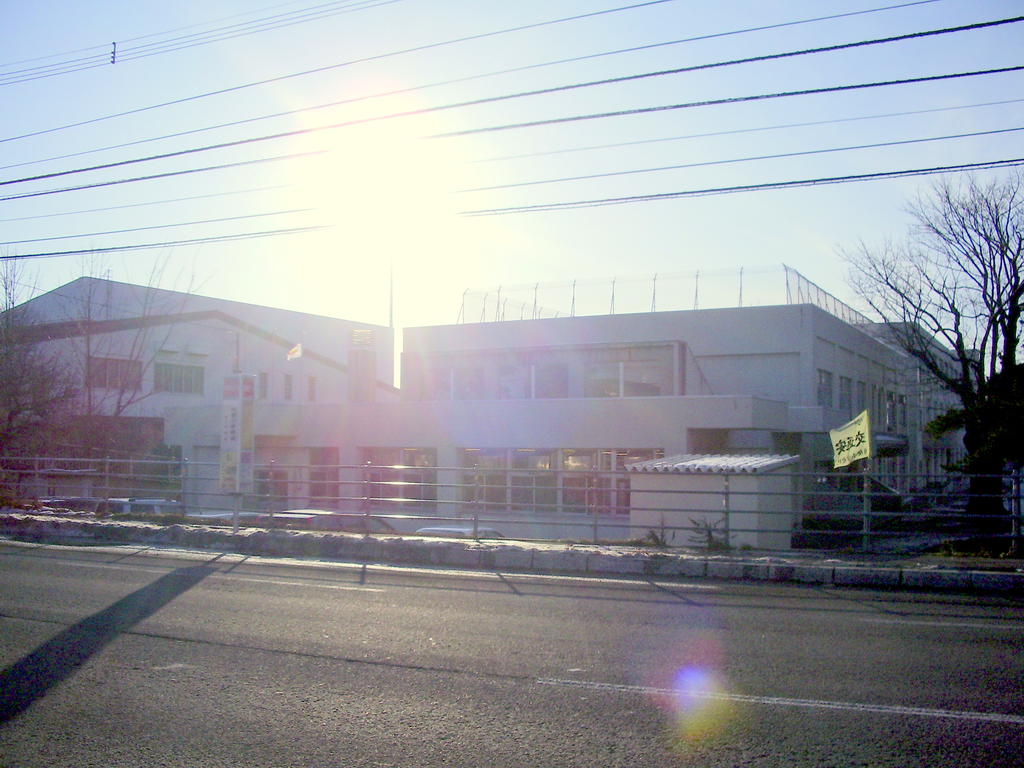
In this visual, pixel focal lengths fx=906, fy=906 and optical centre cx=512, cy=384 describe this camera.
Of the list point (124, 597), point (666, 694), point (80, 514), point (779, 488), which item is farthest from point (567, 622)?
point (80, 514)

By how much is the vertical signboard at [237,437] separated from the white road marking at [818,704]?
986cm

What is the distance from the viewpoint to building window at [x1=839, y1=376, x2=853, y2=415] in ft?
127

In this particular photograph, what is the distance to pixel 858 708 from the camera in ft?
19.3

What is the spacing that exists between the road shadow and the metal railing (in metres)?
3.55

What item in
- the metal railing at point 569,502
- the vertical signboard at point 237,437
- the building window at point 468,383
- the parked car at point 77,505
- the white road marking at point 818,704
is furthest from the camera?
the building window at point 468,383

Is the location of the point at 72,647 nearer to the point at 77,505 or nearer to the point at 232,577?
the point at 232,577

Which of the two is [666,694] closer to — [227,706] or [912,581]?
[227,706]

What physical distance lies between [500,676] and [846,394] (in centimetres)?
3629

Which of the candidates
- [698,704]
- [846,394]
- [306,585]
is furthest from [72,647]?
[846,394]

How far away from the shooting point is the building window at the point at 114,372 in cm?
3712

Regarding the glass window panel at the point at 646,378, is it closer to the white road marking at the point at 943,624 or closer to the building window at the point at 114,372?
the building window at the point at 114,372

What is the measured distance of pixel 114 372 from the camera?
39094 millimetres

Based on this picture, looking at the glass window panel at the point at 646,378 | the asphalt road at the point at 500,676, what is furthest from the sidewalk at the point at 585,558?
the glass window panel at the point at 646,378

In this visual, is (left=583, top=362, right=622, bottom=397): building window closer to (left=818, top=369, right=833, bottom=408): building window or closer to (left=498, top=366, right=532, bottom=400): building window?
(left=498, top=366, right=532, bottom=400): building window
